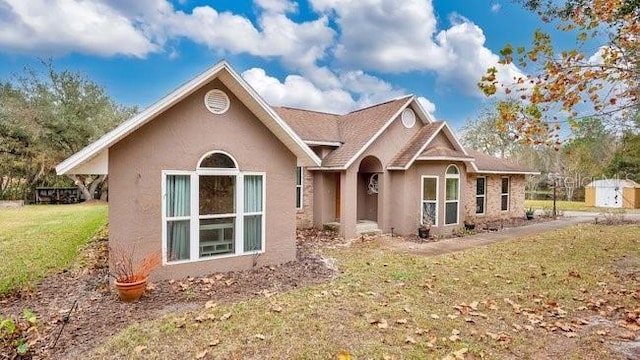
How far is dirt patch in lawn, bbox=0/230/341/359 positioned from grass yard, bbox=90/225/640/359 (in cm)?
50

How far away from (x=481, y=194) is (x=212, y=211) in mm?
15958

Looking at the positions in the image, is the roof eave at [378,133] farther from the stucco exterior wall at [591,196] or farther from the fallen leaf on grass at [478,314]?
the stucco exterior wall at [591,196]

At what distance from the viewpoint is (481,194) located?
63.7 feet

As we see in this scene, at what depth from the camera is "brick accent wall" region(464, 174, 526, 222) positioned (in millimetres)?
18819

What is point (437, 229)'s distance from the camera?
15.1 meters

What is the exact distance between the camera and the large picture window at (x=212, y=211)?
8.15 meters

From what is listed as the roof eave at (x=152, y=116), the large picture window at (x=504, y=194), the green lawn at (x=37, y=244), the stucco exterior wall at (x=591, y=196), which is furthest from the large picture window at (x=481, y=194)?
the stucco exterior wall at (x=591, y=196)

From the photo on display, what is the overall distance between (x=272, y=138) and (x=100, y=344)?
19.6 ft

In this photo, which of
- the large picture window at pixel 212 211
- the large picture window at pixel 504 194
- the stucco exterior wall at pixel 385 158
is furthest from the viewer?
the large picture window at pixel 504 194

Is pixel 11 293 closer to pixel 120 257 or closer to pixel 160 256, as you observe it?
pixel 120 257

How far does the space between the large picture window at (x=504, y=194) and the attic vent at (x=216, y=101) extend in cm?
1772

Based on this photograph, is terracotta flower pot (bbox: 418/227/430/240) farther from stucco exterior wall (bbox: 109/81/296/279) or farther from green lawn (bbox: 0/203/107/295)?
green lawn (bbox: 0/203/107/295)

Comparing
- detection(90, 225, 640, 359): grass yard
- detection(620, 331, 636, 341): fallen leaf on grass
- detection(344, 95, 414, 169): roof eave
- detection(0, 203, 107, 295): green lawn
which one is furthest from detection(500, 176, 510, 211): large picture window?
detection(0, 203, 107, 295): green lawn

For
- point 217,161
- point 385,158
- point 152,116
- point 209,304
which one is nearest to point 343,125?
point 385,158
